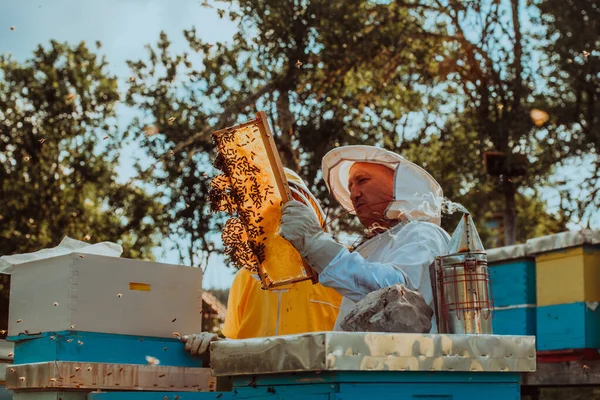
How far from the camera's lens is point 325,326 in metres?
3.60

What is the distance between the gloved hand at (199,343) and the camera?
133 inches

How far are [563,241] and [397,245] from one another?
408 cm

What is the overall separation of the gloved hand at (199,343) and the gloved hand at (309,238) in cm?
91

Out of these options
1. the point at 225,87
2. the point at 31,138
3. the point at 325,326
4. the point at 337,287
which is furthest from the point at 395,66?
the point at 337,287

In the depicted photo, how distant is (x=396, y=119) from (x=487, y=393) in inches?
432

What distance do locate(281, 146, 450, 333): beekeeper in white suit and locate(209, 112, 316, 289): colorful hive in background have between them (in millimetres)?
142

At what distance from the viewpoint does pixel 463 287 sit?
240cm

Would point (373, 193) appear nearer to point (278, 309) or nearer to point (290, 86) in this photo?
point (278, 309)

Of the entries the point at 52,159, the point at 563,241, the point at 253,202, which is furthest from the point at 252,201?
the point at 52,159

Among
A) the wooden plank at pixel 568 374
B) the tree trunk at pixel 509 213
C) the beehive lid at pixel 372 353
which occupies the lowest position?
the wooden plank at pixel 568 374

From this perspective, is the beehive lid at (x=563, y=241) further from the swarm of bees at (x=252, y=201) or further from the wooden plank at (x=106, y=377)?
the swarm of bees at (x=252, y=201)

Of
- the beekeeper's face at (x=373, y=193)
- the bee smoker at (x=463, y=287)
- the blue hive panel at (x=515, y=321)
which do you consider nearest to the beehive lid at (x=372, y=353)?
the bee smoker at (x=463, y=287)

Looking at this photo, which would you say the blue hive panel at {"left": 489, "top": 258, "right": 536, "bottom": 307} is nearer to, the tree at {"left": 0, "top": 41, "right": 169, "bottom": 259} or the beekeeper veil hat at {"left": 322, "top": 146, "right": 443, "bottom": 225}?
the beekeeper veil hat at {"left": 322, "top": 146, "right": 443, "bottom": 225}

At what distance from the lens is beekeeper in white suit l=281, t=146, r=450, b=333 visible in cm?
260
